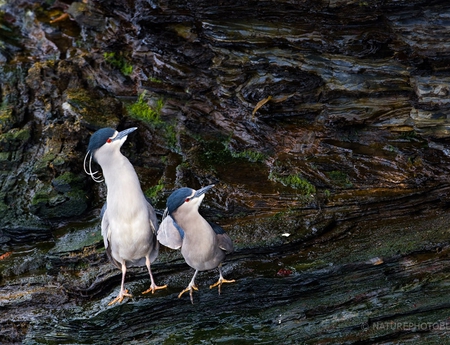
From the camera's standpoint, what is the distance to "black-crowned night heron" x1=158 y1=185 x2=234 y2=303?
25.4 feet

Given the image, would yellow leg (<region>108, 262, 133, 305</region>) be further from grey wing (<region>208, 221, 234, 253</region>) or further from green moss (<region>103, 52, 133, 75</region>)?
green moss (<region>103, 52, 133, 75</region>)

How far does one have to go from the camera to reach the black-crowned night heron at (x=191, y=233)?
7.73 meters

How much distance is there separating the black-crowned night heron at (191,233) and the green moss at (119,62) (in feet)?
18.3

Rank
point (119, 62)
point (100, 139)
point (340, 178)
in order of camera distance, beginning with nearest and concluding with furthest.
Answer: point (100, 139)
point (340, 178)
point (119, 62)

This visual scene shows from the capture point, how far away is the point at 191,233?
8.00m

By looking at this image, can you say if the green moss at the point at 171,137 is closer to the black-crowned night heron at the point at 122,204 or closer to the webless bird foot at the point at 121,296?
the black-crowned night heron at the point at 122,204

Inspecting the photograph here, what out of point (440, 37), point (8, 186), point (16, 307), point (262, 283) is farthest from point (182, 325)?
point (440, 37)

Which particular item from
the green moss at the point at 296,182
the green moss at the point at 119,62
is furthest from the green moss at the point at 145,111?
the green moss at the point at 296,182

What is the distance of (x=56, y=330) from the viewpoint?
8.95 m

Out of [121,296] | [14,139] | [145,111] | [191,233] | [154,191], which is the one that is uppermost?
[145,111]

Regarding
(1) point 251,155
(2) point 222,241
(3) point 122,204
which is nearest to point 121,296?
(3) point 122,204

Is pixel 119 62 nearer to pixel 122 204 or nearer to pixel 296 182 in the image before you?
pixel 296 182

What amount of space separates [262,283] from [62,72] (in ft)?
22.5

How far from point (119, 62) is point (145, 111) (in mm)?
1581
